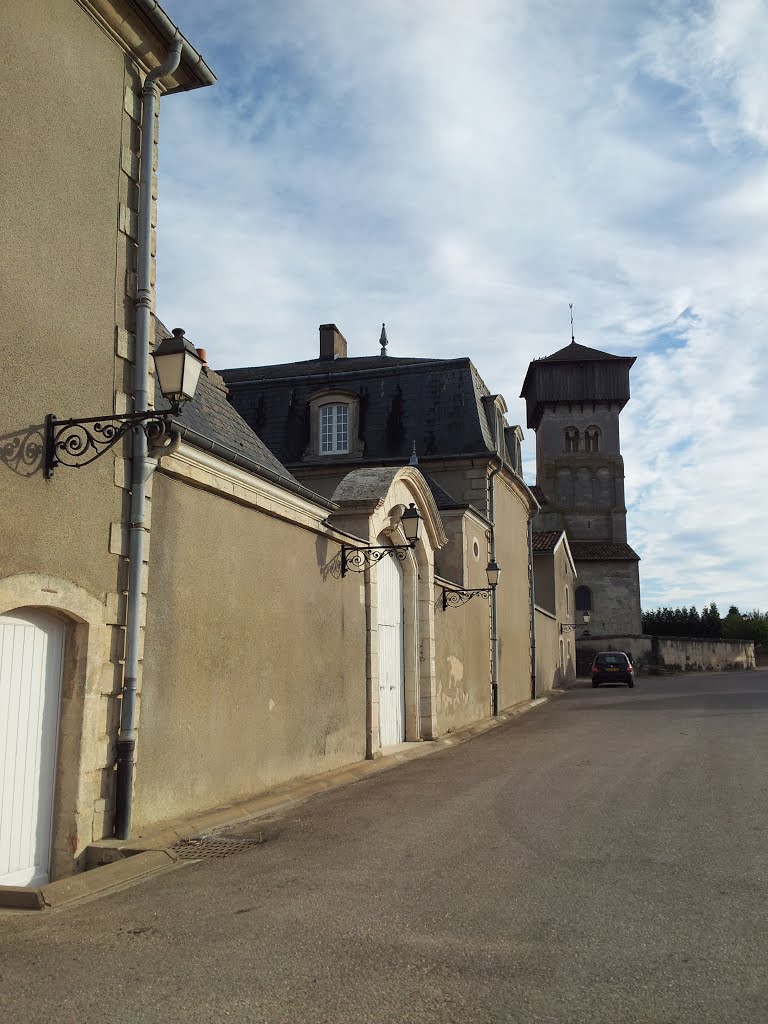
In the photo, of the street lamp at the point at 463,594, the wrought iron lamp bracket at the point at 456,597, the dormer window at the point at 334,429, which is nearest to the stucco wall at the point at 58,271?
the wrought iron lamp bracket at the point at 456,597

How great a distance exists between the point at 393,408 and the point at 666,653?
30287 millimetres

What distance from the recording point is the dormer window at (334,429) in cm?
2131

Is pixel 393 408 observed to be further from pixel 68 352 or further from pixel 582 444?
pixel 582 444

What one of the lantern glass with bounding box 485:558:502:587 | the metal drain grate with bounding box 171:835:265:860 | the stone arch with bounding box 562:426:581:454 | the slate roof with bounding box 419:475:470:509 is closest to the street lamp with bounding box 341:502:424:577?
the metal drain grate with bounding box 171:835:265:860

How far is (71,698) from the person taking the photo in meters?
5.90

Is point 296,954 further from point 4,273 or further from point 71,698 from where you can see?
point 4,273

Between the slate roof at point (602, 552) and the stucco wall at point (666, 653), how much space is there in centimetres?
545

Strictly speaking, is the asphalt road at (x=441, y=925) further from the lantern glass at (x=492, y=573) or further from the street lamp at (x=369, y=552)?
the lantern glass at (x=492, y=573)

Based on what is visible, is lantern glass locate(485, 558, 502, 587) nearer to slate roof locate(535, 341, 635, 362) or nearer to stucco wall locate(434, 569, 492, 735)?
stucco wall locate(434, 569, 492, 735)

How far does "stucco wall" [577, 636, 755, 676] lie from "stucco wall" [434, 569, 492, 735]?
26.3 m

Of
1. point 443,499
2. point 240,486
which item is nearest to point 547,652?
point 443,499

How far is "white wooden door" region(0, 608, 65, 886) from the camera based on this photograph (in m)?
5.43

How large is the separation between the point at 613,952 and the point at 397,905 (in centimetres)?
119

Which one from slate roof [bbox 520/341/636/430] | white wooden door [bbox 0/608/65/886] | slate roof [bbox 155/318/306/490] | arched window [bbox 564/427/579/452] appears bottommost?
white wooden door [bbox 0/608/65/886]
